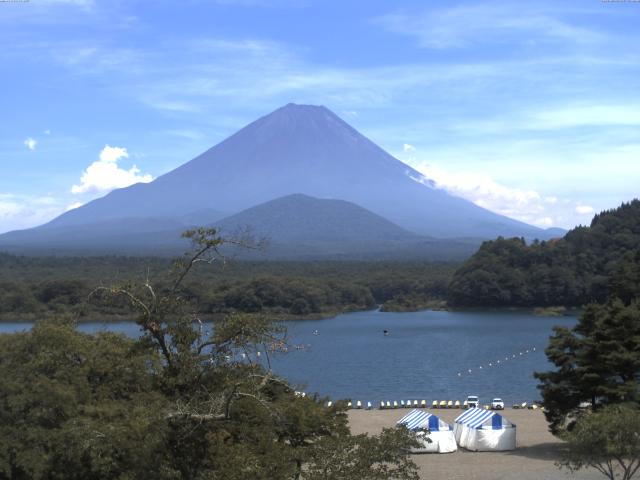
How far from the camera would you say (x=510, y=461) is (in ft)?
48.7

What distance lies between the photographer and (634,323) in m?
14.9

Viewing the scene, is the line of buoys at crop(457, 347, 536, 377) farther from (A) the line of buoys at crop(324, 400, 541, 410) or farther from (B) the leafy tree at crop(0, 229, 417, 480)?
(B) the leafy tree at crop(0, 229, 417, 480)

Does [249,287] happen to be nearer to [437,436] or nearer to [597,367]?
[437,436]

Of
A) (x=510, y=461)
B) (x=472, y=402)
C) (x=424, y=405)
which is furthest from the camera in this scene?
(x=424, y=405)

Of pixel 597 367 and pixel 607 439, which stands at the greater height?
pixel 597 367

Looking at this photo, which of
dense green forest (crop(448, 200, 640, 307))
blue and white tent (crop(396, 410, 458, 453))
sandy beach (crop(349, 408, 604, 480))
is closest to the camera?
sandy beach (crop(349, 408, 604, 480))

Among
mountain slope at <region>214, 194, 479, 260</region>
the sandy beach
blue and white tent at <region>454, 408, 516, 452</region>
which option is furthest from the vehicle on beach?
mountain slope at <region>214, 194, 479, 260</region>

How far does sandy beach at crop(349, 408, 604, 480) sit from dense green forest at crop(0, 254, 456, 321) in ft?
65.4

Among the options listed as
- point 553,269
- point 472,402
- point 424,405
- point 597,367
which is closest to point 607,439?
point 597,367

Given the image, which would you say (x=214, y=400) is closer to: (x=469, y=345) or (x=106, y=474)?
(x=106, y=474)

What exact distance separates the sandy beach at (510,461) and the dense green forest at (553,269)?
35.0 m

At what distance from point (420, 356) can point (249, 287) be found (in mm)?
18197

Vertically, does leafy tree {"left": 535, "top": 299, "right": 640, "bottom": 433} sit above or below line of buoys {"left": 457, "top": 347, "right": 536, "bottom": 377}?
above

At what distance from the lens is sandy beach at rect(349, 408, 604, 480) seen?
44.4ft
